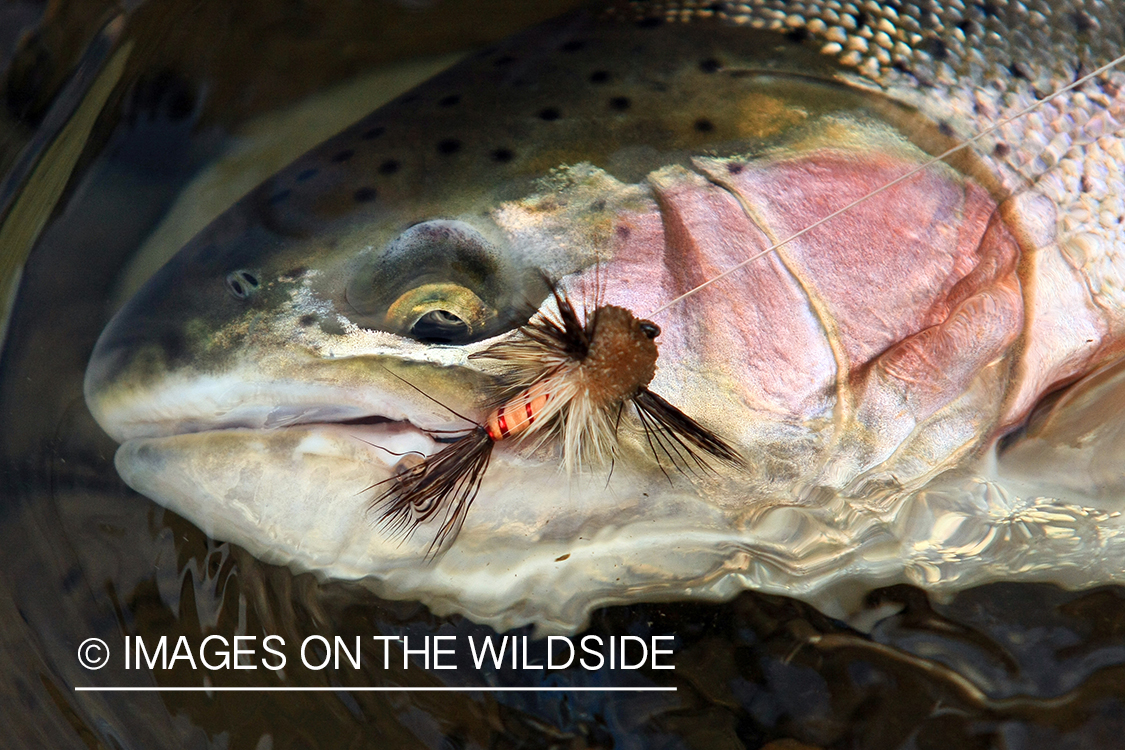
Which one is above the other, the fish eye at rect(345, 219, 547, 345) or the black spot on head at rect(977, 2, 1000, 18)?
Answer: the black spot on head at rect(977, 2, 1000, 18)

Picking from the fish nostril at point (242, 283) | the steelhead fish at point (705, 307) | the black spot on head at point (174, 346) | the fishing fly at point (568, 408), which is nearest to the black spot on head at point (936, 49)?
the steelhead fish at point (705, 307)

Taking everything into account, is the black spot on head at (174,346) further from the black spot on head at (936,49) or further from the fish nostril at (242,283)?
the black spot on head at (936,49)

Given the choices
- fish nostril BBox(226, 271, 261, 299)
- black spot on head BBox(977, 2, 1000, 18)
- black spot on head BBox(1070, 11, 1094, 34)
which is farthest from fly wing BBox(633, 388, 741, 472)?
black spot on head BBox(1070, 11, 1094, 34)

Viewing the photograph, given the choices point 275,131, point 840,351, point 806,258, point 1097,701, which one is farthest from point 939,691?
point 275,131

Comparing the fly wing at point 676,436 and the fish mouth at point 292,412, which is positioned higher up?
the fish mouth at point 292,412

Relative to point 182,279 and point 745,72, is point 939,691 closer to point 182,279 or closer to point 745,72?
point 745,72

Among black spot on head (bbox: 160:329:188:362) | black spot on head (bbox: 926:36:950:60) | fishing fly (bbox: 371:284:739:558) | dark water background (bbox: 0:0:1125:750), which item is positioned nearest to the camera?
fishing fly (bbox: 371:284:739:558)

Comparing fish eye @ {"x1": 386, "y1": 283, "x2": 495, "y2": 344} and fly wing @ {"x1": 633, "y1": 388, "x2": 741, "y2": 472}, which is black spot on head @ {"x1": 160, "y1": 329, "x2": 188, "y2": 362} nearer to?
fish eye @ {"x1": 386, "y1": 283, "x2": 495, "y2": 344}
